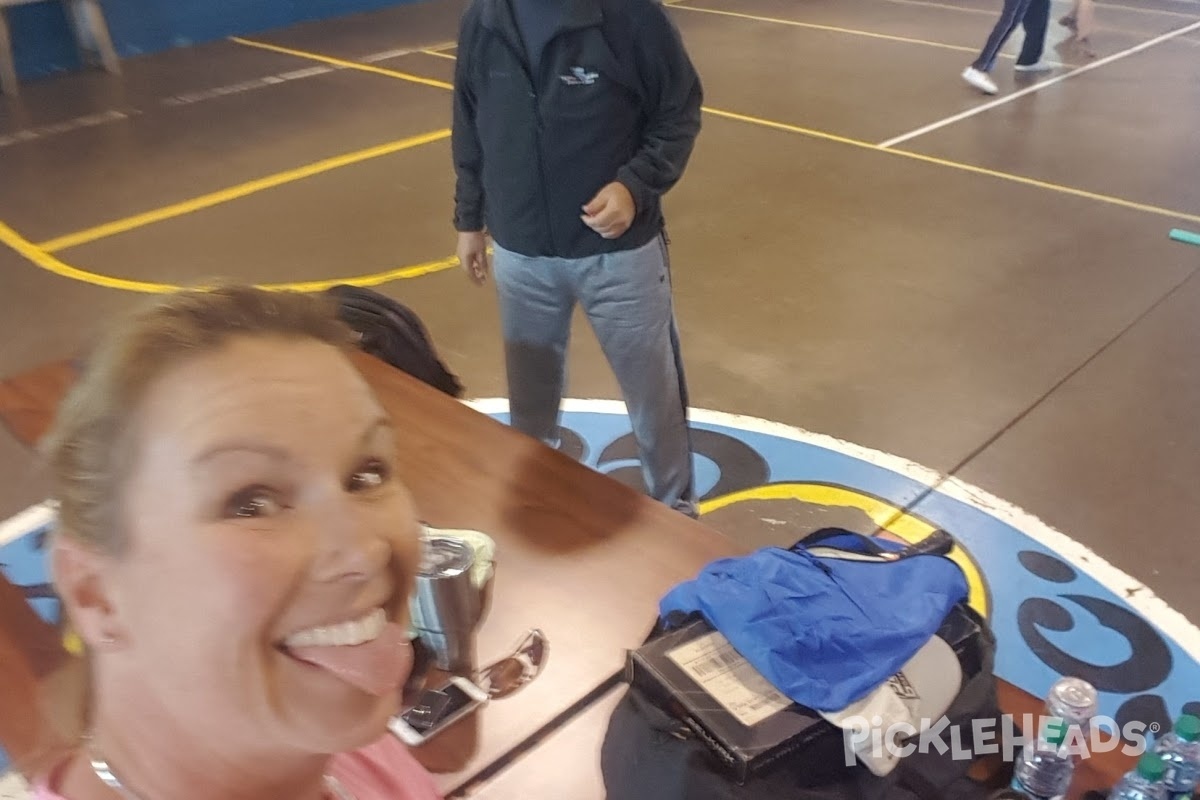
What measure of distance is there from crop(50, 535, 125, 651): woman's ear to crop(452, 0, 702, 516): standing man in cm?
149

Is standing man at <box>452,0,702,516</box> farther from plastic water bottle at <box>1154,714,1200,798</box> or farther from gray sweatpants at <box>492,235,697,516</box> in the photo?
plastic water bottle at <box>1154,714,1200,798</box>

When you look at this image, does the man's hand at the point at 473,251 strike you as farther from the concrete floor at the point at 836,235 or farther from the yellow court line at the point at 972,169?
the yellow court line at the point at 972,169

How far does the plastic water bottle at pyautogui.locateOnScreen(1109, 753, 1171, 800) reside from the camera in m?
1.17

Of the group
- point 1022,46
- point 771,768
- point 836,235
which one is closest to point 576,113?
point 771,768

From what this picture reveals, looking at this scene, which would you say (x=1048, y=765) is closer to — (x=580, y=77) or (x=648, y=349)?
(x=648, y=349)

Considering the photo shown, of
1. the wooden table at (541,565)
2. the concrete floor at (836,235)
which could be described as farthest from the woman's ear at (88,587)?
the wooden table at (541,565)

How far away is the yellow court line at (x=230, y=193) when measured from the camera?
4496mm

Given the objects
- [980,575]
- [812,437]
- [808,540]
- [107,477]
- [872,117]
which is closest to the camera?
[107,477]

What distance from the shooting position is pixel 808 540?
1507 millimetres

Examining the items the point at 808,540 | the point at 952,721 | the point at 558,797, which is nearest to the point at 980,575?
the point at 808,540

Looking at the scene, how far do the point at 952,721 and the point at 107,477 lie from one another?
3.15 feet

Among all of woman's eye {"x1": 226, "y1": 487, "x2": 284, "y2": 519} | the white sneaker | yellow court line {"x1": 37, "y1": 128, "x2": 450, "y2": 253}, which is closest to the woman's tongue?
woman's eye {"x1": 226, "y1": 487, "x2": 284, "y2": 519}

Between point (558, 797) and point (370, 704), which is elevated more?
point (370, 704)

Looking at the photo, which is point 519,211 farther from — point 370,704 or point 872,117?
point 872,117
